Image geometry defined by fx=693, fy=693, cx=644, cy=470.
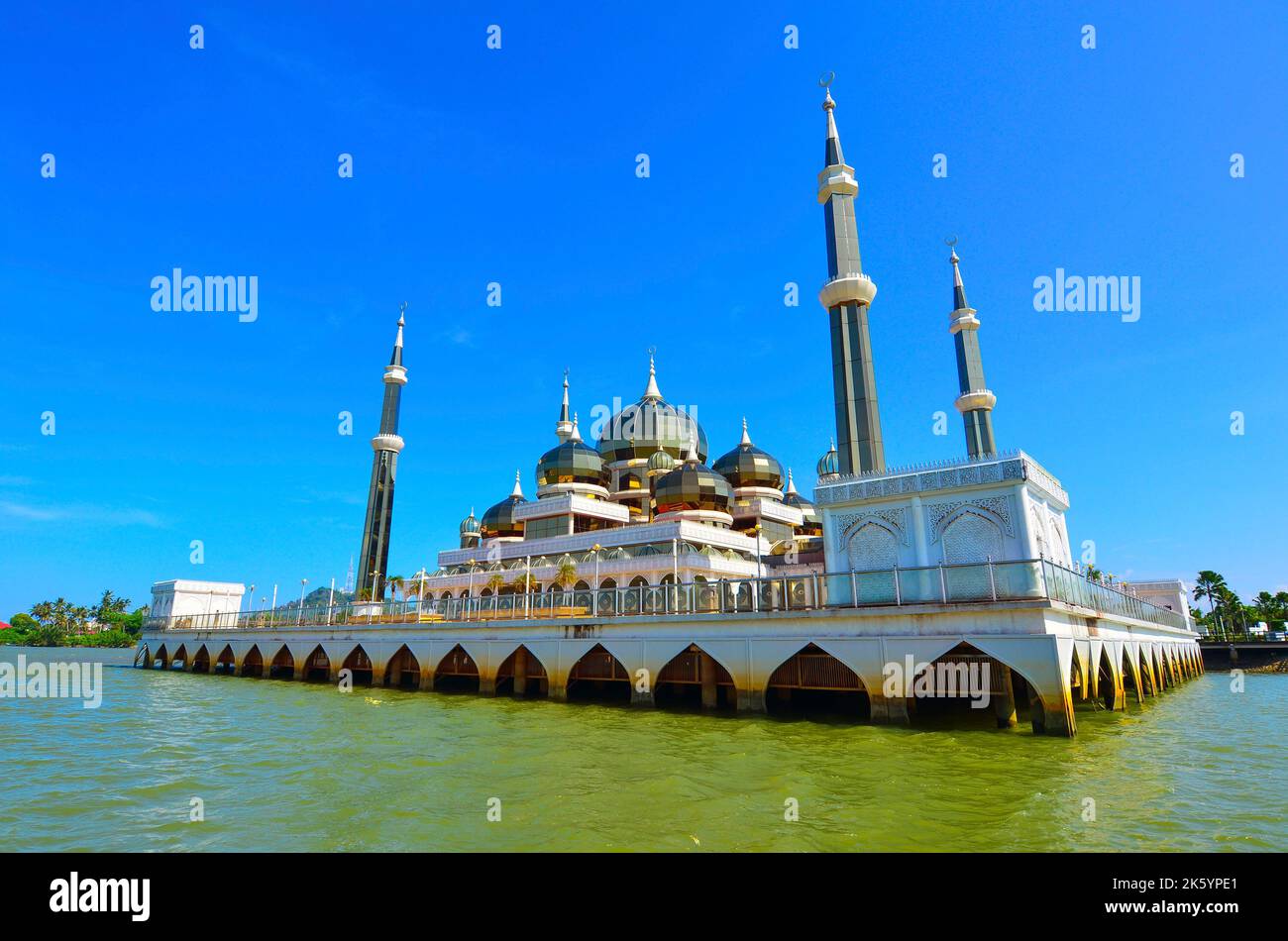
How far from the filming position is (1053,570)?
51.1 ft

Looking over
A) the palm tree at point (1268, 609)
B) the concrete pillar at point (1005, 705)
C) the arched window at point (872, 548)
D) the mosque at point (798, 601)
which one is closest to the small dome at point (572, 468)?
the mosque at point (798, 601)

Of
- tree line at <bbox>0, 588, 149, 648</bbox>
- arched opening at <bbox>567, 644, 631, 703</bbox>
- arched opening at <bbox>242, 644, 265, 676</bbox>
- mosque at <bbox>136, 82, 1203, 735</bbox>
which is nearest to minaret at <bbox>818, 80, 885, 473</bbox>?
mosque at <bbox>136, 82, 1203, 735</bbox>

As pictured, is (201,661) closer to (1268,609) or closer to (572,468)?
(572,468)

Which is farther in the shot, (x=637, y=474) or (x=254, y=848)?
(x=637, y=474)

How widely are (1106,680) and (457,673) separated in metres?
23.2

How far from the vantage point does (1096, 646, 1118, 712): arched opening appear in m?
20.0

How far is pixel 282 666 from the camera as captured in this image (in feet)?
131

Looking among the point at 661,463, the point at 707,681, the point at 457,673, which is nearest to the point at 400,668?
the point at 457,673

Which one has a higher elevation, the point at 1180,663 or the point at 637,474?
the point at 637,474

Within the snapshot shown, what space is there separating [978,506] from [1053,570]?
2.13 meters

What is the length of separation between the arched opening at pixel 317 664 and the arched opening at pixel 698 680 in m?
20.7
